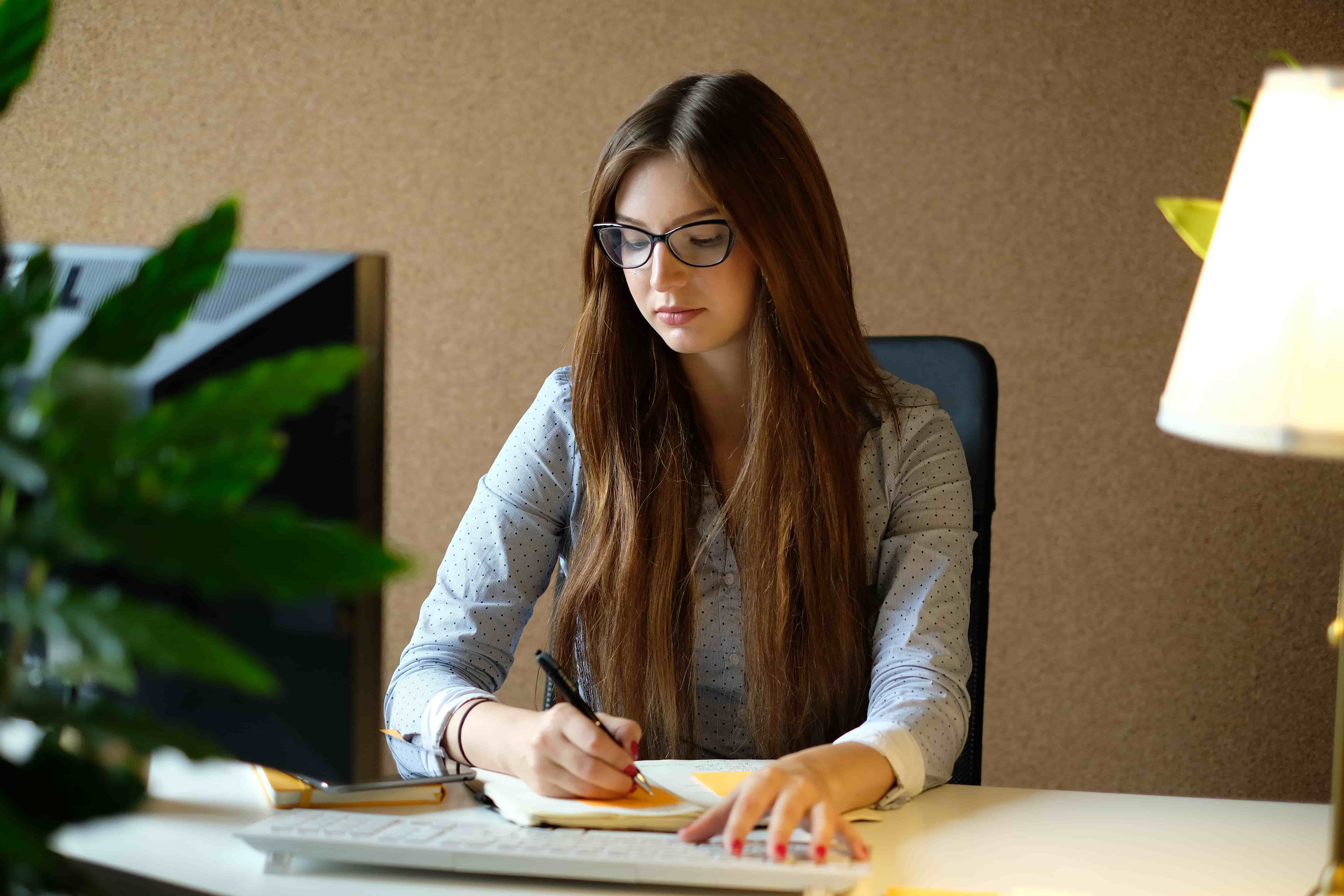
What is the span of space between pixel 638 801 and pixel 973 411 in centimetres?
75

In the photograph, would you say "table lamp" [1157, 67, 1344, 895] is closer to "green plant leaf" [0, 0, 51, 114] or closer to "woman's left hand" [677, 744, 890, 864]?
"woman's left hand" [677, 744, 890, 864]

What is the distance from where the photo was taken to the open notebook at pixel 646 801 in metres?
0.95

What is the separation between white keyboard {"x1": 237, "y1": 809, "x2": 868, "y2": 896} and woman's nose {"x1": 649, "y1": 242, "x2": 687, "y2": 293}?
65cm

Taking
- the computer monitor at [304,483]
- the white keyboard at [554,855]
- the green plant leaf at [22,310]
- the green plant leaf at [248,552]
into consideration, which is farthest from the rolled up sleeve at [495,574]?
the green plant leaf at [248,552]

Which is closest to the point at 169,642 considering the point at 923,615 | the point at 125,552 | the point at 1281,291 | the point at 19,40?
the point at 125,552

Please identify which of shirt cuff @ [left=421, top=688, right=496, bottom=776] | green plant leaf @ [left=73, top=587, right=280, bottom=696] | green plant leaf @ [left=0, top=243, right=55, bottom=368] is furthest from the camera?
shirt cuff @ [left=421, top=688, right=496, bottom=776]

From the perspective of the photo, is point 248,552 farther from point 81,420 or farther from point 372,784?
point 372,784

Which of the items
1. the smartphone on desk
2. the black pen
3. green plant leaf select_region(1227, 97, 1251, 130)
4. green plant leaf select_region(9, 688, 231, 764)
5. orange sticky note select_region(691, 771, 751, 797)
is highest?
green plant leaf select_region(1227, 97, 1251, 130)

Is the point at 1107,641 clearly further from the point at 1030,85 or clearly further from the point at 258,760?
the point at 258,760

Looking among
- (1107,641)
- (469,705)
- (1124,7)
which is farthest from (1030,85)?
(469,705)

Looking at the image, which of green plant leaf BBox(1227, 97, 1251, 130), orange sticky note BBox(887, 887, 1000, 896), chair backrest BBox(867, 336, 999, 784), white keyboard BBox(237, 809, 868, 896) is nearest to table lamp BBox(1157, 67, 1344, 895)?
green plant leaf BBox(1227, 97, 1251, 130)

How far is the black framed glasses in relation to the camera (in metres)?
1.35

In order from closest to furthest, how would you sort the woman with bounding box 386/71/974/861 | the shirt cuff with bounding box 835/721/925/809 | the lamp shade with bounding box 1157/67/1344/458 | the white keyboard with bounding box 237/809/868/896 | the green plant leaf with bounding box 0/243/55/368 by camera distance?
the green plant leaf with bounding box 0/243/55/368, the lamp shade with bounding box 1157/67/1344/458, the white keyboard with bounding box 237/809/868/896, the shirt cuff with bounding box 835/721/925/809, the woman with bounding box 386/71/974/861

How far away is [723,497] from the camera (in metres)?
1.48
